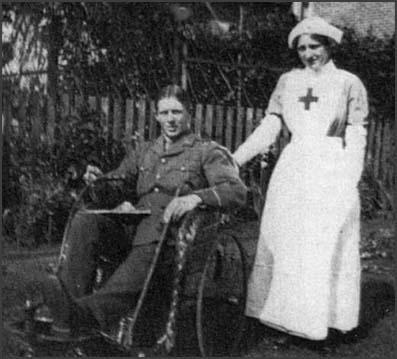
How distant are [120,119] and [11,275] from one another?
2.36m

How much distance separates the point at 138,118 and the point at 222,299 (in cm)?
302

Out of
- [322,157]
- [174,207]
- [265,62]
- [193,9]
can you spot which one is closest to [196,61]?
[193,9]

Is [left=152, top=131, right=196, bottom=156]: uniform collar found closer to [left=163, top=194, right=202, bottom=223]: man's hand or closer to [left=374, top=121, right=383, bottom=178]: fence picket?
[left=163, top=194, right=202, bottom=223]: man's hand

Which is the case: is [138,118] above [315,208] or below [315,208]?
above

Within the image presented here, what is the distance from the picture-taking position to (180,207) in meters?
3.18

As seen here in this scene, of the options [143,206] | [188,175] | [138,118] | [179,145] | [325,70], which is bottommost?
[143,206]

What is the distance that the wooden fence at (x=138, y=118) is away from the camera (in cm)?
559

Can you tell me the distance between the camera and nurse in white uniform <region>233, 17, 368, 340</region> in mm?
3609

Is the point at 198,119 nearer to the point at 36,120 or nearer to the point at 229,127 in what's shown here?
the point at 229,127

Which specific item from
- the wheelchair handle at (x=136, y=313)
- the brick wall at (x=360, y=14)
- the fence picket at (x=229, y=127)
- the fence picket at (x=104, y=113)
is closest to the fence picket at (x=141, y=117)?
the fence picket at (x=104, y=113)

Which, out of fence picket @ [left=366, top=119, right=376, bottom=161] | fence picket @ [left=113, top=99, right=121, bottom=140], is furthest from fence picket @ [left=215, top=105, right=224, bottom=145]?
fence picket @ [left=366, top=119, right=376, bottom=161]

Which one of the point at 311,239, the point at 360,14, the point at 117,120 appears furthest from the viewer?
the point at 360,14

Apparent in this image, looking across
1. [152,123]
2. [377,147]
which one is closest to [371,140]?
[377,147]

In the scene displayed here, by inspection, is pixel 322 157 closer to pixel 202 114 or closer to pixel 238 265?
pixel 238 265
